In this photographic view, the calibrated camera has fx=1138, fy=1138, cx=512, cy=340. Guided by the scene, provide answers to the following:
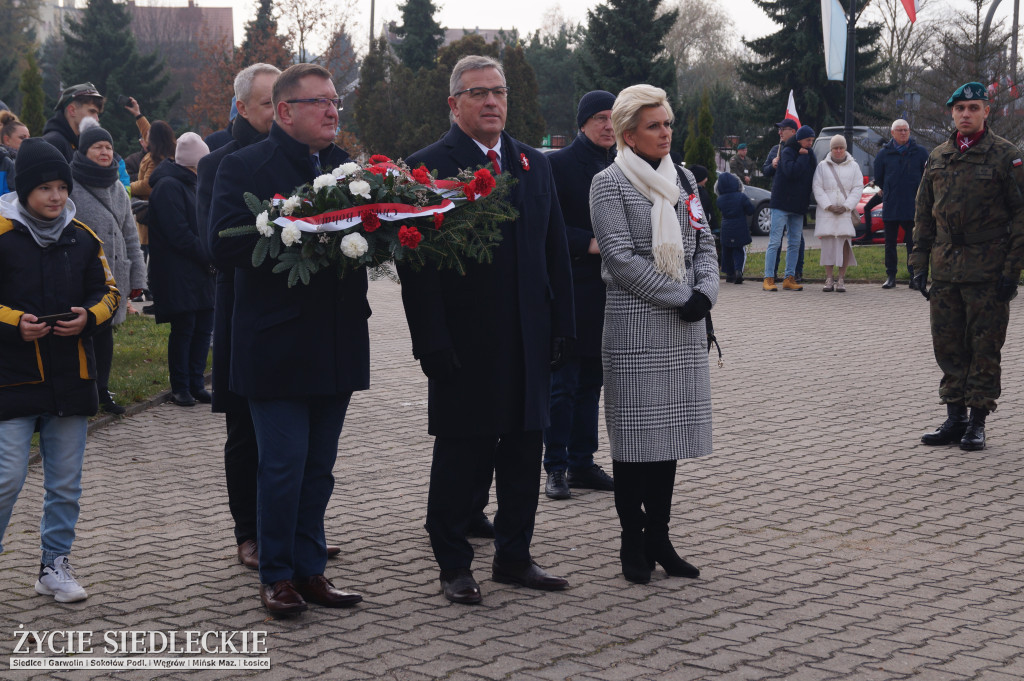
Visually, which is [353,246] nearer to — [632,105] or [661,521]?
[632,105]

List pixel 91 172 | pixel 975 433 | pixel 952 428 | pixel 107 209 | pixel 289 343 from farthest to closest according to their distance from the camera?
1. pixel 107 209
2. pixel 91 172
3. pixel 952 428
4. pixel 975 433
5. pixel 289 343

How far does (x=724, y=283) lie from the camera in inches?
699

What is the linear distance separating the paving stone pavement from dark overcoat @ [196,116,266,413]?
792 millimetres

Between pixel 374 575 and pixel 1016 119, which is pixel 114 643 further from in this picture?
pixel 1016 119

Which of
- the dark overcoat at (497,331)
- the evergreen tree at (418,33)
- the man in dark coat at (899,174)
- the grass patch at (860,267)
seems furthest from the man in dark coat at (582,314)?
the evergreen tree at (418,33)

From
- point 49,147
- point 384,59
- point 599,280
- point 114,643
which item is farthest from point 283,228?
point 384,59

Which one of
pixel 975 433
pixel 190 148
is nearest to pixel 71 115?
pixel 190 148

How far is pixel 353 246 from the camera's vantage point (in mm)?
4207

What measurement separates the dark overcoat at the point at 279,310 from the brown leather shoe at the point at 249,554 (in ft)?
3.35

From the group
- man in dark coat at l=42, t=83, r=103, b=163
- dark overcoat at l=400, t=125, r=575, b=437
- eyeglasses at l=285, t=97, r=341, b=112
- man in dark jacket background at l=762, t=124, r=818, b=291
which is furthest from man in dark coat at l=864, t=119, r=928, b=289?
eyeglasses at l=285, t=97, r=341, b=112

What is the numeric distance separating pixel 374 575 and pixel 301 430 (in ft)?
2.99

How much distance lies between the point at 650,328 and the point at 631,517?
0.86 meters

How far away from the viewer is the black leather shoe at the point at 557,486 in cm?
651

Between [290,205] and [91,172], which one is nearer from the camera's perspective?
[290,205]
